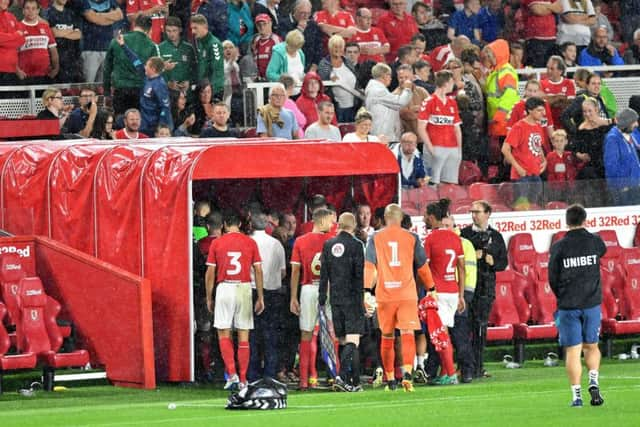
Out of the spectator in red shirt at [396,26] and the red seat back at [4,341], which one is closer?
the red seat back at [4,341]

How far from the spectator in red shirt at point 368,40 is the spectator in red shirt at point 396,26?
24.8 inches

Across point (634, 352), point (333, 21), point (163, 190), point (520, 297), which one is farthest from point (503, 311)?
point (333, 21)

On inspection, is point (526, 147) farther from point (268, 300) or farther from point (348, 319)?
point (348, 319)

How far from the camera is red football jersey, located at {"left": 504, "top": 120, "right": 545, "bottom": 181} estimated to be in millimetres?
22734

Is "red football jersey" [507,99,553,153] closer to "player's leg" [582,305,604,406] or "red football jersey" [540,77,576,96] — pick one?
"red football jersey" [540,77,576,96]

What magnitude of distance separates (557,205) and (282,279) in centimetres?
482

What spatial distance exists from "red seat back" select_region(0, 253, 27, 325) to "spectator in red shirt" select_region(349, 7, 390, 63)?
8183mm

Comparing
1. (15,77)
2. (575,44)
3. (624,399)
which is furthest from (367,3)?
(624,399)

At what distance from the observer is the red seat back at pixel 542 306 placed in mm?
20906

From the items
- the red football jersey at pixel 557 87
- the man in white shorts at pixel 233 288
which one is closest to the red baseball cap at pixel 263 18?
the red football jersey at pixel 557 87

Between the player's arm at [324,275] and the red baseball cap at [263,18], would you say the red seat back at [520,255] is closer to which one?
the player's arm at [324,275]

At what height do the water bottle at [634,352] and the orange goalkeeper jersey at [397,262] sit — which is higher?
the orange goalkeeper jersey at [397,262]

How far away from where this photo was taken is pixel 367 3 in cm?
2831

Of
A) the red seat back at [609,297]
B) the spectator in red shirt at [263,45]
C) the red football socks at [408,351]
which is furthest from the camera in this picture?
the spectator in red shirt at [263,45]
